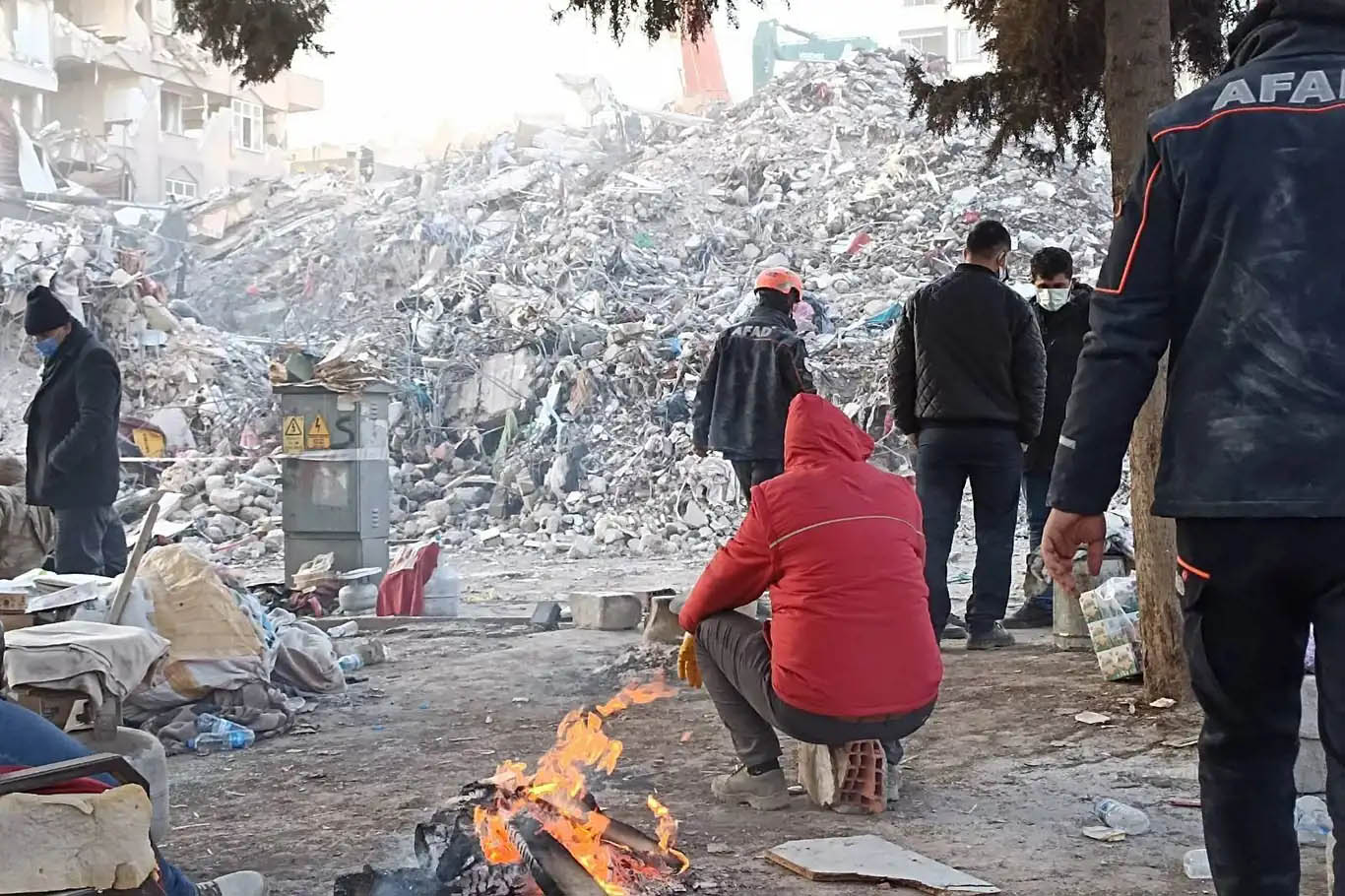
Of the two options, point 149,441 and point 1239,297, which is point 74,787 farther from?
point 149,441

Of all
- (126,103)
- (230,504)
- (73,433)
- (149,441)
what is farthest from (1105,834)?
(126,103)

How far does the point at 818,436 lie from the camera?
3.98 metres

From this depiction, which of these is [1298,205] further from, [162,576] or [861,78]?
[861,78]

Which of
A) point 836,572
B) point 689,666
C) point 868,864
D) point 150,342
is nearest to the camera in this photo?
point 868,864

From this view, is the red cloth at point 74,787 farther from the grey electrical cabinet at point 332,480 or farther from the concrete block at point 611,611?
the grey electrical cabinet at point 332,480

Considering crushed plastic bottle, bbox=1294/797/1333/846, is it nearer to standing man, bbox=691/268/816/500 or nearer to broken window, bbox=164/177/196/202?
standing man, bbox=691/268/816/500

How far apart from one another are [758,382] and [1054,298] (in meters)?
1.77

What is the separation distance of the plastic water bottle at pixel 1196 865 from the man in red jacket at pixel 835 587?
2.84 ft

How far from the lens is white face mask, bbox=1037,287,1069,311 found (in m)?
7.73

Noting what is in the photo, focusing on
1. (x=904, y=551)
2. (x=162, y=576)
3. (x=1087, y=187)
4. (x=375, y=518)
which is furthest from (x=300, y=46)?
(x=1087, y=187)

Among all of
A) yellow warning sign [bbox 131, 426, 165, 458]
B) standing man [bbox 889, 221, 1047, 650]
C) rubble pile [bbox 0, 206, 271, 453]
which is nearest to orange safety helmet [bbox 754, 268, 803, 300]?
standing man [bbox 889, 221, 1047, 650]

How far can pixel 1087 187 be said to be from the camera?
21.9m

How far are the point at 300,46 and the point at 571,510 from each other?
962cm

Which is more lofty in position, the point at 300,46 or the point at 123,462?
the point at 300,46
